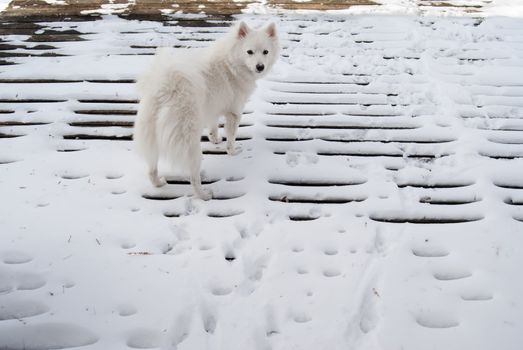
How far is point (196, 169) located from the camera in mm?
3121

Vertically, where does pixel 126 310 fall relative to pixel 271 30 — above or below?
below

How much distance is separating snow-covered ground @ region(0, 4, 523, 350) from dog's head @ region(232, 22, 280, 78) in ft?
2.45

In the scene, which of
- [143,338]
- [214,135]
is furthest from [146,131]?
[143,338]

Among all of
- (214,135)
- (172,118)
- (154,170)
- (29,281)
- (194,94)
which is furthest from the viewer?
(214,135)

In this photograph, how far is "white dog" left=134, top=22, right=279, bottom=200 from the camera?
115 inches

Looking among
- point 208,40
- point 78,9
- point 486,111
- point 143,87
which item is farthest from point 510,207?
point 78,9

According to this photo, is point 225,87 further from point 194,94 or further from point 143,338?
point 143,338

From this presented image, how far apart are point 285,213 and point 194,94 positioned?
3.91 feet

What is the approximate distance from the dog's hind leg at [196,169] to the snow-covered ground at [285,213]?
0.13m

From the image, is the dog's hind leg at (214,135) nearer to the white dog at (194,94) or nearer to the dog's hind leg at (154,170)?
the white dog at (194,94)

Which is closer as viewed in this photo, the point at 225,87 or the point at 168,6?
the point at 225,87

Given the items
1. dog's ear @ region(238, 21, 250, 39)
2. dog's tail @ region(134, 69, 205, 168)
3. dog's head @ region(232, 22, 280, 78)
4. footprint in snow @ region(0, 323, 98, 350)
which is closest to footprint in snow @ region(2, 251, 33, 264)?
footprint in snow @ region(0, 323, 98, 350)

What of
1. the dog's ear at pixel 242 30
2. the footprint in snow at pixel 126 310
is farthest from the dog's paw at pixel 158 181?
the dog's ear at pixel 242 30

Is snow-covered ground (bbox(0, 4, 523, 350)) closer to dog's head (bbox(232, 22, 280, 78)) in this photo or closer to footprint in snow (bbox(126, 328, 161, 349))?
footprint in snow (bbox(126, 328, 161, 349))
